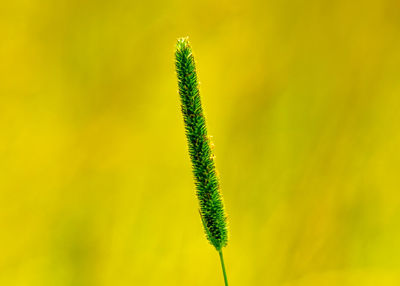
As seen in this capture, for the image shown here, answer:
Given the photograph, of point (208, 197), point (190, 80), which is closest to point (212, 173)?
point (208, 197)

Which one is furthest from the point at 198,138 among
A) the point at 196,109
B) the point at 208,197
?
the point at 208,197

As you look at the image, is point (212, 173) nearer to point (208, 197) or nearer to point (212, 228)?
point (208, 197)

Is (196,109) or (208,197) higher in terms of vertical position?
(196,109)

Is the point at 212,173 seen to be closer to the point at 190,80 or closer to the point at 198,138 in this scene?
the point at 198,138

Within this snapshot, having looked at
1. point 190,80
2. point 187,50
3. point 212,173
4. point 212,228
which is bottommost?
point 212,228

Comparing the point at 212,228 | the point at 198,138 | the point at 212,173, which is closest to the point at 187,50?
the point at 198,138
